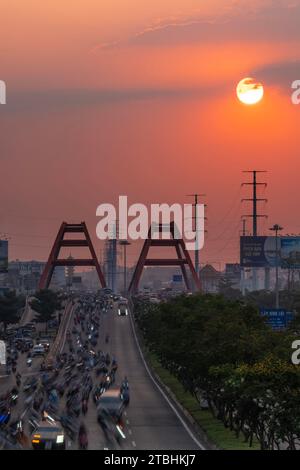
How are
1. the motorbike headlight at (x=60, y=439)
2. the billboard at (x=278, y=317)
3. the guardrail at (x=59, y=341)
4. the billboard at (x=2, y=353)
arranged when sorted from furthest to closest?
the guardrail at (x=59, y=341), the billboard at (x=2, y=353), the billboard at (x=278, y=317), the motorbike headlight at (x=60, y=439)

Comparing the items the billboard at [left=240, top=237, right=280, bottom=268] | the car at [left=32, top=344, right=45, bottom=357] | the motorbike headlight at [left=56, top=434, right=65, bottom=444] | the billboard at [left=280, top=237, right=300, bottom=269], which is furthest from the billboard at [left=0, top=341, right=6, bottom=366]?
the motorbike headlight at [left=56, top=434, right=65, bottom=444]

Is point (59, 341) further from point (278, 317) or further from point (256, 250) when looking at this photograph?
point (278, 317)

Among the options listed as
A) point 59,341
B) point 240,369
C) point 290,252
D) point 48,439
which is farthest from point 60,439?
point 290,252

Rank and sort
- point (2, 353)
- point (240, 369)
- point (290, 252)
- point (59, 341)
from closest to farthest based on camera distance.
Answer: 1. point (240, 369)
2. point (2, 353)
3. point (59, 341)
4. point (290, 252)

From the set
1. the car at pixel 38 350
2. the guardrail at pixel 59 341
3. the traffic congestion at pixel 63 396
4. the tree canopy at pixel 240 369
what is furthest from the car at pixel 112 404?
the car at pixel 38 350

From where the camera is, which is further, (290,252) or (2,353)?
(290,252)

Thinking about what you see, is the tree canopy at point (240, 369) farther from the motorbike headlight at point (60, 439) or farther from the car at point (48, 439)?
the car at point (48, 439)
